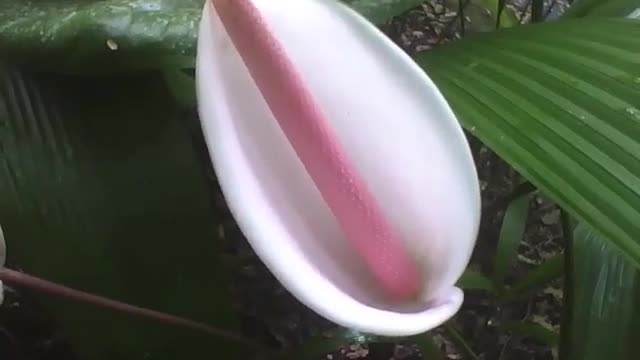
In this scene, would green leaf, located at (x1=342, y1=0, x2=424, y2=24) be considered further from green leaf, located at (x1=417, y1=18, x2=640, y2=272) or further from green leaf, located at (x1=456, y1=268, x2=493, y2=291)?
green leaf, located at (x1=456, y1=268, x2=493, y2=291)

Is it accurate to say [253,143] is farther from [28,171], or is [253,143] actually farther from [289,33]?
[28,171]

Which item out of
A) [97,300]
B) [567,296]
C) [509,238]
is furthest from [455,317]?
[97,300]

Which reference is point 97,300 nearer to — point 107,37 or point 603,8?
point 107,37

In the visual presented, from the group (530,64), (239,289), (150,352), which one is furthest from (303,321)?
(530,64)

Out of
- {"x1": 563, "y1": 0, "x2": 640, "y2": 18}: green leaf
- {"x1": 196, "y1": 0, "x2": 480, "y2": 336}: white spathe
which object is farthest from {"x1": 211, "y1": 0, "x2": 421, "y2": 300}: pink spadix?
{"x1": 563, "y1": 0, "x2": 640, "y2": 18}: green leaf

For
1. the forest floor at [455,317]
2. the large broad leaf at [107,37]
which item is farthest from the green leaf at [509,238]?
the large broad leaf at [107,37]

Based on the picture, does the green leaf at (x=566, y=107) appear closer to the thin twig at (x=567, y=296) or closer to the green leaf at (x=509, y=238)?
the thin twig at (x=567, y=296)

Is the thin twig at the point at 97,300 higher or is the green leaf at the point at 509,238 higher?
the thin twig at the point at 97,300

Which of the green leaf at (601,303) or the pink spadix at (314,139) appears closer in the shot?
the pink spadix at (314,139)
